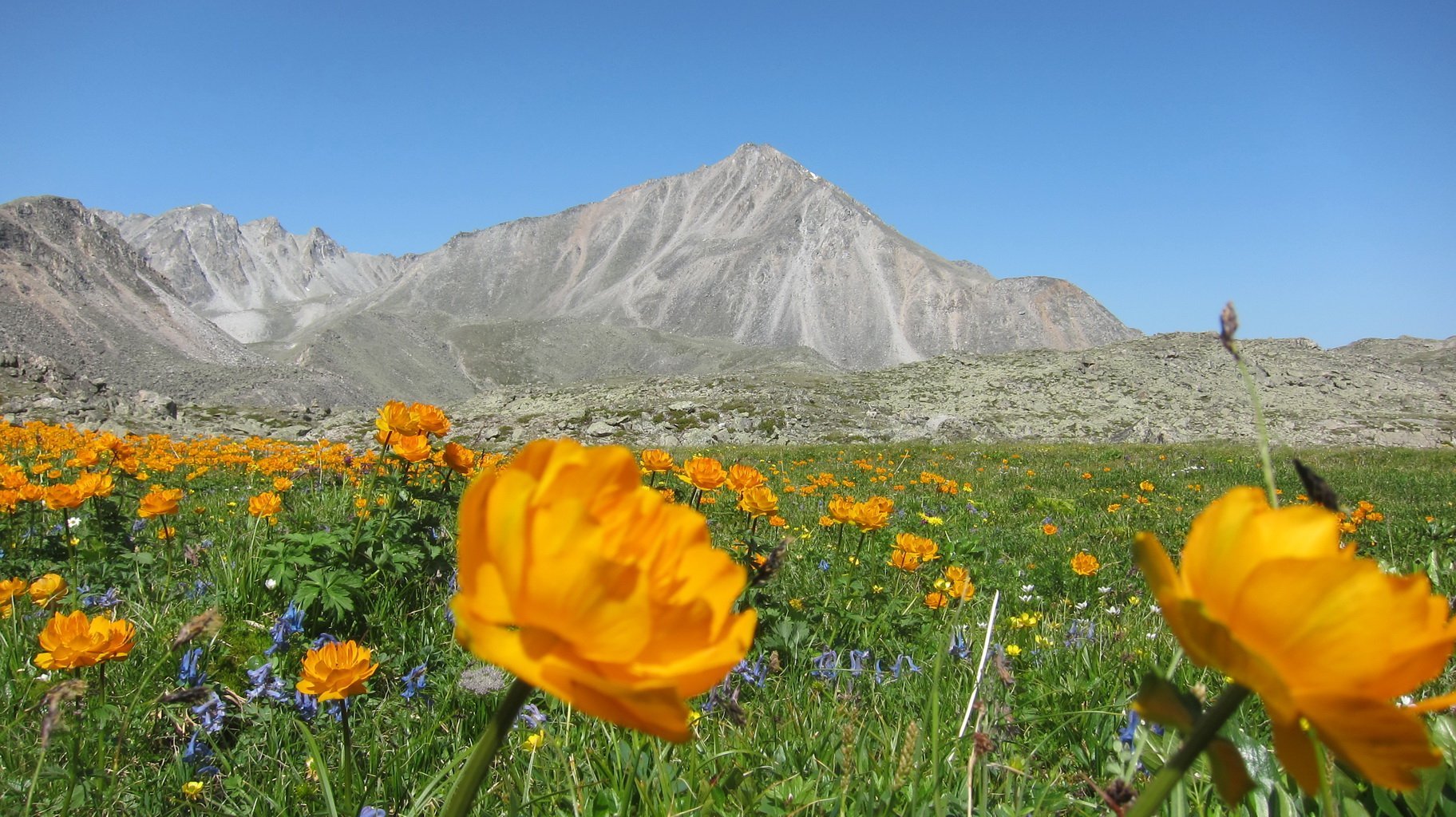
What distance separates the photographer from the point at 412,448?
3.25 m

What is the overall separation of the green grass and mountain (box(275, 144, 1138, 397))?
296ft

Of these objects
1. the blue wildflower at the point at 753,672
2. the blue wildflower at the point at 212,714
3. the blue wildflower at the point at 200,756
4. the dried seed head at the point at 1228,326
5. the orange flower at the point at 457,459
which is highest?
the dried seed head at the point at 1228,326

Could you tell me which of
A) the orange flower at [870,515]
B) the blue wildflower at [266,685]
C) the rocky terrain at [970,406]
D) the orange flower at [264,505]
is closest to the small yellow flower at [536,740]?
the blue wildflower at [266,685]

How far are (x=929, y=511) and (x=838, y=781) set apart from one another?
20.7 feet

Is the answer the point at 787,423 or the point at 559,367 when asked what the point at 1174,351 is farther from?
the point at 559,367

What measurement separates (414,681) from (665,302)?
135189 millimetres

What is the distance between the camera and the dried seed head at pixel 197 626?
1242 mm

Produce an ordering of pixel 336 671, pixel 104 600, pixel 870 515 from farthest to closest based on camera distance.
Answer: pixel 870 515 < pixel 104 600 < pixel 336 671

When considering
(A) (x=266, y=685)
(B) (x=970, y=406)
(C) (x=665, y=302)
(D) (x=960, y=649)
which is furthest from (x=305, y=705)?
(C) (x=665, y=302)

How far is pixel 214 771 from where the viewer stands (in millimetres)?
1991

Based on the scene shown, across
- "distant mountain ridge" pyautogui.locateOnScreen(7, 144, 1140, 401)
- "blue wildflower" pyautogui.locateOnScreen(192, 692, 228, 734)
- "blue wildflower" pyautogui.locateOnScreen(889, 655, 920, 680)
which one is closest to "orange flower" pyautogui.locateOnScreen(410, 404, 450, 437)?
"blue wildflower" pyautogui.locateOnScreen(192, 692, 228, 734)

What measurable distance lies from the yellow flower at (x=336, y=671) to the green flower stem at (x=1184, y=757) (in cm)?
167

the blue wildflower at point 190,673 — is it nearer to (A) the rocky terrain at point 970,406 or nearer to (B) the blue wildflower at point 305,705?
(B) the blue wildflower at point 305,705

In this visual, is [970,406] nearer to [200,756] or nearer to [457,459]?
[457,459]
